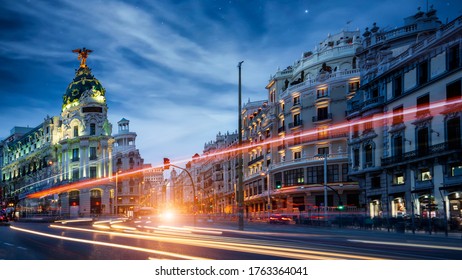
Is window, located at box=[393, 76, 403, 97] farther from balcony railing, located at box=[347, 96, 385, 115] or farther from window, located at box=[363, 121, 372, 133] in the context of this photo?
window, located at box=[363, 121, 372, 133]

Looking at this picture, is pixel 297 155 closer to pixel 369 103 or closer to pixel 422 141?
pixel 369 103

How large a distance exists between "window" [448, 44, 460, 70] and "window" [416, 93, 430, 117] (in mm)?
3965

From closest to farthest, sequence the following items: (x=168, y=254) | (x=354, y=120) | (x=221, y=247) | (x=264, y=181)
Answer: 1. (x=168, y=254)
2. (x=221, y=247)
3. (x=354, y=120)
4. (x=264, y=181)

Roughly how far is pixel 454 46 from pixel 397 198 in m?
15.5

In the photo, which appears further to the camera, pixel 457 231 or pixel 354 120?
pixel 354 120

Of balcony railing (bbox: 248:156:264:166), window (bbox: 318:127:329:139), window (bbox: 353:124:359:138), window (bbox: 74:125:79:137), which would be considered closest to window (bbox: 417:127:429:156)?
window (bbox: 353:124:359:138)

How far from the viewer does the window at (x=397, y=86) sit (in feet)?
129

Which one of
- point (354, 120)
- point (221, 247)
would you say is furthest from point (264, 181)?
point (221, 247)

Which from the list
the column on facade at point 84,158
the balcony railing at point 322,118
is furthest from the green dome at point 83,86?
the balcony railing at point 322,118

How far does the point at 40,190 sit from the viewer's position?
85.5m

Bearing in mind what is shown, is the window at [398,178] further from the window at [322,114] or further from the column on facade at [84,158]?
the column on facade at [84,158]

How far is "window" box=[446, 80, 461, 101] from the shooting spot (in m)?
31.0

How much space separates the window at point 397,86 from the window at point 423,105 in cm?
289

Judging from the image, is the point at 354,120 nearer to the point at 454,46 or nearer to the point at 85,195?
the point at 454,46
